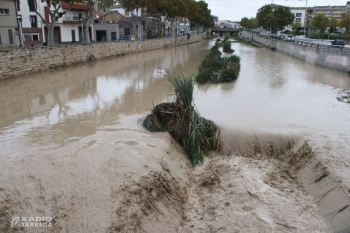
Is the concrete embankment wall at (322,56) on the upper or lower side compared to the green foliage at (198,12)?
lower

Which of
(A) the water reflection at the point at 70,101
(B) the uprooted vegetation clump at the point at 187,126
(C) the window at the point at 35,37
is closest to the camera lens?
(B) the uprooted vegetation clump at the point at 187,126

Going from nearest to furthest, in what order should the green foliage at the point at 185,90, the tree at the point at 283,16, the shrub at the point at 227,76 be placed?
1. the green foliage at the point at 185,90
2. the shrub at the point at 227,76
3. the tree at the point at 283,16

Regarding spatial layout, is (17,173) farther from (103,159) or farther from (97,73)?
(97,73)

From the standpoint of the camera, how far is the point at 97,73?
20.0 metres

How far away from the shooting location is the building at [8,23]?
29.0 m

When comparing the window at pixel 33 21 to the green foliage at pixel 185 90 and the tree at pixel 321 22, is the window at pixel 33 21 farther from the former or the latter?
the tree at pixel 321 22

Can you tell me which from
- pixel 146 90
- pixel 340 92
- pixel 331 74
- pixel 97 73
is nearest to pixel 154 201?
pixel 146 90

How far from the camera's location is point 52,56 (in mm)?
20484

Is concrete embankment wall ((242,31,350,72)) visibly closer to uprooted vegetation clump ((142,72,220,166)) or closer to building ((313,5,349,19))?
uprooted vegetation clump ((142,72,220,166))

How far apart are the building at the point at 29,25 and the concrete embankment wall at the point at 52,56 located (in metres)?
Answer: 10.6

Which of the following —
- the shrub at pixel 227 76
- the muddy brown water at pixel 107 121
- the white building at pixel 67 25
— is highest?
the white building at pixel 67 25

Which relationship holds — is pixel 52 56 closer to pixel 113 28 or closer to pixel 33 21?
pixel 33 21

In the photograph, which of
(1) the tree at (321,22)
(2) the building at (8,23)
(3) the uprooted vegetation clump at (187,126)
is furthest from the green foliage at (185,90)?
(1) the tree at (321,22)

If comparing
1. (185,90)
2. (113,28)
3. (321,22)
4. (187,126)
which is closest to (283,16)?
(321,22)
